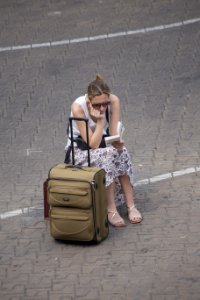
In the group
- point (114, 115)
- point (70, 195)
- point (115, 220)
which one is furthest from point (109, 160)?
point (70, 195)

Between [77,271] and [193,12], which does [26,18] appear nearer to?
[193,12]

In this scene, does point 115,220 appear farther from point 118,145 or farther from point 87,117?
point 87,117

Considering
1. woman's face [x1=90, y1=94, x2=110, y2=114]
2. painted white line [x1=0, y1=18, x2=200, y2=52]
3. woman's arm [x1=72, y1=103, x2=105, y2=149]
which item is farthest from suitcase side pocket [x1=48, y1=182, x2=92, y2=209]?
painted white line [x1=0, y1=18, x2=200, y2=52]

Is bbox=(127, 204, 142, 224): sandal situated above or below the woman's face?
below

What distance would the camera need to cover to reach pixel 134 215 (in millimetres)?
9977

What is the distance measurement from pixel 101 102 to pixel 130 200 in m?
1.00

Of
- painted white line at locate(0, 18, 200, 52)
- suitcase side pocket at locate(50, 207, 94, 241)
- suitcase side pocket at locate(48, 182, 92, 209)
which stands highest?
suitcase side pocket at locate(48, 182, 92, 209)

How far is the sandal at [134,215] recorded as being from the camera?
32.6 feet

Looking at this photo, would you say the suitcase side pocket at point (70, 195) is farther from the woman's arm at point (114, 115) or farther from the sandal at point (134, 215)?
the woman's arm at point (114, 115)

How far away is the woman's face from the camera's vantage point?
978 cm

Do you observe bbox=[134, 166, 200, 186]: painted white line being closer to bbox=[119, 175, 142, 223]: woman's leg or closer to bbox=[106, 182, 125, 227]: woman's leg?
bbox=[119, 175, 142, 223]: woman's leg

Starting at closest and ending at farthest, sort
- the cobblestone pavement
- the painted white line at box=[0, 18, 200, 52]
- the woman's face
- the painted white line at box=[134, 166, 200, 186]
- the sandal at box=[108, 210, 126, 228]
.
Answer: the cobblestone pavement
the woman's face
the sandal at box=[108, 210, 126, 228]
the painted white line at box=[134, 166, 200, 186]
the painted white line at box=[0, 18, 200, 52]

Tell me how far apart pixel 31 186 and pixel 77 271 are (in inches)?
79.3

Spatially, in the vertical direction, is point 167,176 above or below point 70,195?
below
